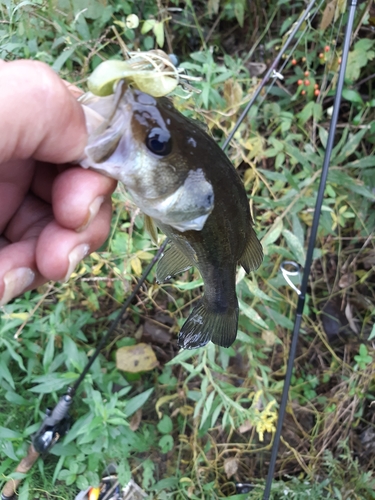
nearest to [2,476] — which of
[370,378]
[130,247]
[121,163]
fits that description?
[130,247]

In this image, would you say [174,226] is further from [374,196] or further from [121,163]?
[374,196]

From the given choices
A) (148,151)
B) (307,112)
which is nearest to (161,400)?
(148,151)

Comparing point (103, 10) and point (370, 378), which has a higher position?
point (103, 10)

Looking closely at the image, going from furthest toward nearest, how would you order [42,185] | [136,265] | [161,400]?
[161,400]
[136,265]
[42,185]

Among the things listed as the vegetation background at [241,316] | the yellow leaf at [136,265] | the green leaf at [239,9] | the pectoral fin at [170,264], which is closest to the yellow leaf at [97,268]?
the vegetation background at [241,316]

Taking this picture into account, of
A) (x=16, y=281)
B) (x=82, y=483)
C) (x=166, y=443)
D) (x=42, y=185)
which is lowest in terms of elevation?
(x=166, y=443)

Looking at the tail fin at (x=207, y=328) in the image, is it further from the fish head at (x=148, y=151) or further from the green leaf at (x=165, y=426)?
the green leaf at (x=165, y=426)

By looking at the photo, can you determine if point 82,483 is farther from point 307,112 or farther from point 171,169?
point 307,112
